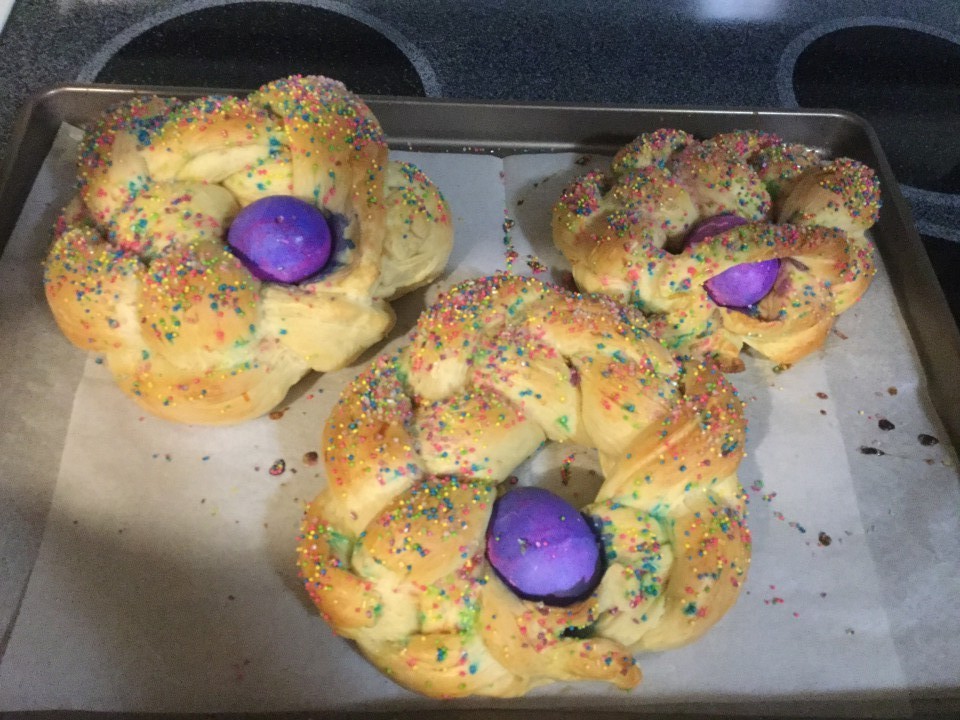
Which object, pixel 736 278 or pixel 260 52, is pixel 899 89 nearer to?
pixel 736 278

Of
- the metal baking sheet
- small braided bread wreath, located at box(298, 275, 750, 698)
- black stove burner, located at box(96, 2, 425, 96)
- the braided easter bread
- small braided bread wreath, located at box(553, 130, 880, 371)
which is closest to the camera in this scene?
small braided bread wreath, located at box(298, 275, 750, 698)

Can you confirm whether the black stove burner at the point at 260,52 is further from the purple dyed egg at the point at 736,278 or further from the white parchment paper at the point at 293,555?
the purple dyed egg at the point at 736,278

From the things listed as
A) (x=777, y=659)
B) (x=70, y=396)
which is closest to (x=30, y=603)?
(x=70, y=396)

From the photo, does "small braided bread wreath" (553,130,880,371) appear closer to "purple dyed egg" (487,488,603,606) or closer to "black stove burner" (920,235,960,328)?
"black stove burner" (920,235,960,328)

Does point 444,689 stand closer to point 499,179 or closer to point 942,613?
point 942,613

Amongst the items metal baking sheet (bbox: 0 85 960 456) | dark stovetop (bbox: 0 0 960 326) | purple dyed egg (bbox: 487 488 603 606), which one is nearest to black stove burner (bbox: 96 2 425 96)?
dark stovetop (bbox: 0 0 960 326)

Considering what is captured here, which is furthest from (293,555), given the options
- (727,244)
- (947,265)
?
(947,265)
